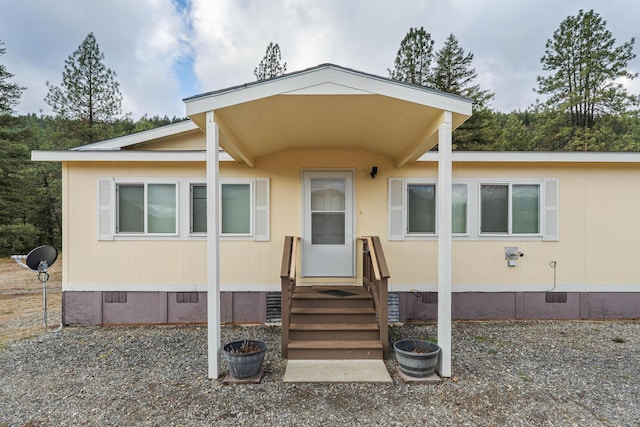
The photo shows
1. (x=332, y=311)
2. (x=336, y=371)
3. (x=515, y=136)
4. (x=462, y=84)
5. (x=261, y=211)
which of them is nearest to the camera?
(x=336, y=371)

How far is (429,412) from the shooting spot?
2.87 metres

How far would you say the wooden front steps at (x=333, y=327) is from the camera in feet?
12.9

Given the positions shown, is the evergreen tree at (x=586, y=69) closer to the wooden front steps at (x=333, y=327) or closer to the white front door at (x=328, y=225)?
the white front door at (x=328, y=225)

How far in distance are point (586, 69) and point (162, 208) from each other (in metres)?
18.6

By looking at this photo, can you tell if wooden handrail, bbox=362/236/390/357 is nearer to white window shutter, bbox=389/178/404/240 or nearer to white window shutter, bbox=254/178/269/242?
white window shutter, bbox=389/178/404/240

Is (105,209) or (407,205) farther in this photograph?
(407,205)

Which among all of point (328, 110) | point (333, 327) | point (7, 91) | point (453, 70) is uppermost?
point (453, 70)

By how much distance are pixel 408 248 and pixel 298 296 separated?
6.72 feet

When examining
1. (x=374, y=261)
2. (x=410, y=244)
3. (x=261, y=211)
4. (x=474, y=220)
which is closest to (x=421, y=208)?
(x=410, y=244)

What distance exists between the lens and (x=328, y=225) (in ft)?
18.2

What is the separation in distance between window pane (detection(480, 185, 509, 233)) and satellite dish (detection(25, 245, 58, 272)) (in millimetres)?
7205

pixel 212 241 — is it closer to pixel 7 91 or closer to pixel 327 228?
pixel 327 228

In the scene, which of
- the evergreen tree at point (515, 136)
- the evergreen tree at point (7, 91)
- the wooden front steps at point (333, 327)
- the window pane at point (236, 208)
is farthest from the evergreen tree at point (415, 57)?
the evergreen tree at point (7, 91)

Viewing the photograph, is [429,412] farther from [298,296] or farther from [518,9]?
[518,9]
